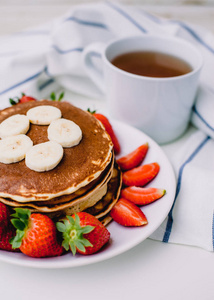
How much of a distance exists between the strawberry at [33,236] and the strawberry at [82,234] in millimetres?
33

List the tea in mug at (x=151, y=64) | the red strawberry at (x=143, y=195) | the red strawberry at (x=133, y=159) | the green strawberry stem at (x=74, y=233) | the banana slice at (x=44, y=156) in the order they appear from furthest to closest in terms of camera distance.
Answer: the tea in mug at (x=151, y=64) < the red strawberry at (x=133, y=159) < the red strawberry at (x=143, y=195) < the banana slice at (x=44, y=156) < the green strawberry stem at (x=74, y=233)

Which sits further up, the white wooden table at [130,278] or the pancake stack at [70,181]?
the pancake stack at [70,181]

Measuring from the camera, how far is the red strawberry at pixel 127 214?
1072 millimetres

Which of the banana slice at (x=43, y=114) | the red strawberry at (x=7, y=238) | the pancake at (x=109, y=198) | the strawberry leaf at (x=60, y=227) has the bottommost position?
the pancake at (x=109, y=198)

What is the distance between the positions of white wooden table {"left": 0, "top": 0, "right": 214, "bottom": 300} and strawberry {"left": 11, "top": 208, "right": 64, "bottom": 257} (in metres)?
0.10

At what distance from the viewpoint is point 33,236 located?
96 cm

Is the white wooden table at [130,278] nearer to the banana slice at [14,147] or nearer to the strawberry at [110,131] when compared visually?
the banana slice at [14,147]

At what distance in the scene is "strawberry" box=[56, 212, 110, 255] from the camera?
0.95 meters

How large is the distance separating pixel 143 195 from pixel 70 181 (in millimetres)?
262

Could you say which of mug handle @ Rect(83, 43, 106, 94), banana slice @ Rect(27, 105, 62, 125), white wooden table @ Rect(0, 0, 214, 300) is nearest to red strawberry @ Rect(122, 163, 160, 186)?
white wooden table @ Rect(0, 0, 214, 300)

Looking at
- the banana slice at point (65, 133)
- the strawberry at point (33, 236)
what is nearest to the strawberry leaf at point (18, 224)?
the strawberry at point (33, 236)

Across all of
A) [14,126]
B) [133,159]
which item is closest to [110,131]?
[133,159]

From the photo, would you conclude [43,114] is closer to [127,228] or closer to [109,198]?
[109,198]

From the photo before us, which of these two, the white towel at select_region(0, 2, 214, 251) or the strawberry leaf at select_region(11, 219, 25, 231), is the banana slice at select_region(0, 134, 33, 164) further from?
the white towel at select_region(0, 2, 214, 251)
